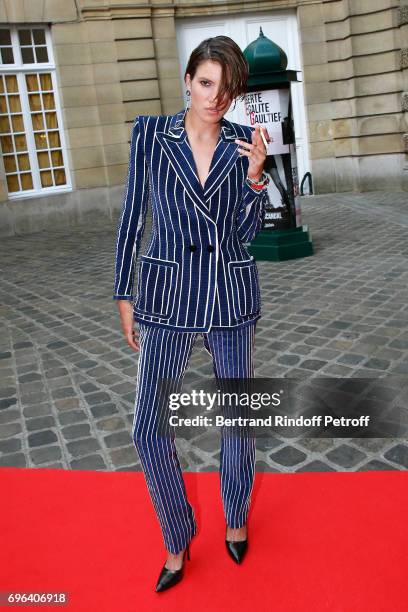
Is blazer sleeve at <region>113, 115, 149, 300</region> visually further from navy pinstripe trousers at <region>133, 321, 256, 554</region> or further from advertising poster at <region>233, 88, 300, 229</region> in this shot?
advertising poster at <region>233, 88, 300, 229</region>

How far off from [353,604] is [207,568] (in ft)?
1.80

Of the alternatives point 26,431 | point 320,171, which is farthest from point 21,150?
point 26,431

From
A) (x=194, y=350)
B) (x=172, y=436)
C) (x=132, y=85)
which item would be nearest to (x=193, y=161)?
(x=172, y=436)

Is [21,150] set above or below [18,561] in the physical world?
above

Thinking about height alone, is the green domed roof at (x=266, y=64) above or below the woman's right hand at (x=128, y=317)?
above

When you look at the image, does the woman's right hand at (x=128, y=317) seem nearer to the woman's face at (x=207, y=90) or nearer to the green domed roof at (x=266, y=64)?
the woman's face at (x=207, y=90)

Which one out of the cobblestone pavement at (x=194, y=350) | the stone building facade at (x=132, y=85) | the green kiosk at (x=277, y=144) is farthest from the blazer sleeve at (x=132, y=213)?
the stone building facade at (x=132, y=85)

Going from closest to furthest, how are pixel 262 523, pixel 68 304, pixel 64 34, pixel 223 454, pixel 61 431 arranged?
pixel 223 454 < pixel 262 523 < pixel 61 431 < pixel 68 304 < pixel 64 34

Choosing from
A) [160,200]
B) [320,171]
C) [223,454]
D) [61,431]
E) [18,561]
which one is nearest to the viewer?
[160,200]

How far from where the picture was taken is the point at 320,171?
48.8 ft

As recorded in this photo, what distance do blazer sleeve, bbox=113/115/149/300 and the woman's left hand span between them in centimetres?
33

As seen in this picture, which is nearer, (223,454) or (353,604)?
(353,604)

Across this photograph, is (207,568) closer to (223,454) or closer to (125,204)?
(223,454)

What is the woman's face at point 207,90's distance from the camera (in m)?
1.93
